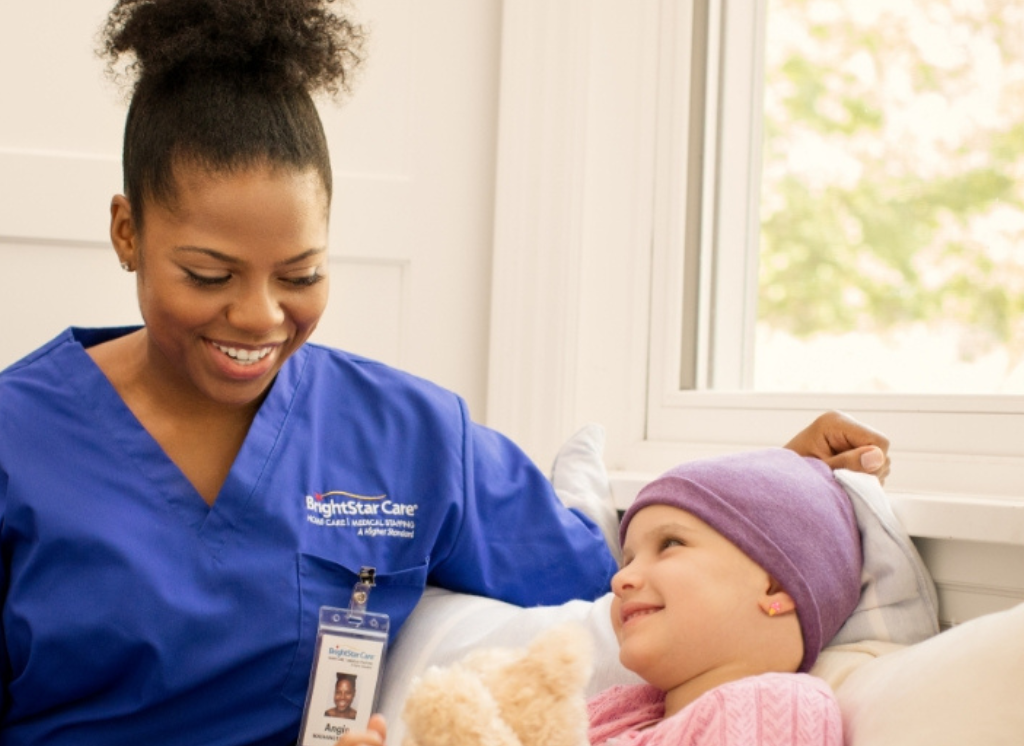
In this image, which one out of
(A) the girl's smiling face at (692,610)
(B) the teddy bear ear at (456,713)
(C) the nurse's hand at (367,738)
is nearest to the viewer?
(B) the teddy bear ear at (456,713)

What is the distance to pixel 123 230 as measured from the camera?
1301 millimetres

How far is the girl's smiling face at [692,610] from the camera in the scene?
1.13 m

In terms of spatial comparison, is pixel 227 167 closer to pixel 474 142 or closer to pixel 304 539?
pixel 304 539

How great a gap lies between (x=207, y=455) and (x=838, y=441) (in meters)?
0.72

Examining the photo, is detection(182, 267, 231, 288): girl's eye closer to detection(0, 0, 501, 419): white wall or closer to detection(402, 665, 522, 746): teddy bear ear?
detection(402, 665, 522, 746): teddy bear ear

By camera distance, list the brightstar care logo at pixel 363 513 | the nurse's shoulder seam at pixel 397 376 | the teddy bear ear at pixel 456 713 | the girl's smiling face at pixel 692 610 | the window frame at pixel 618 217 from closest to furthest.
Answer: the teddy bear ear at pixel 456 713 → the girl's smiling face at pixel 692 610 → the brightstar care logo at pixel 363 513 → the nurse's shoulder seam at pixel 397 376 → the window frame at pixel 618 217

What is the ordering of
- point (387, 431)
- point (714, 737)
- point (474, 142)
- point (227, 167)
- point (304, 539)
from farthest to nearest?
point (474, 142) < point (387, 431) < point (304, 539) < point (227, 167) < point (714, 737)

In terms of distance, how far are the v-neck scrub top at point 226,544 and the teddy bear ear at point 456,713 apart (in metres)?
0.47

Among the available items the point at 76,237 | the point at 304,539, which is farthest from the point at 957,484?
the point at 76,237

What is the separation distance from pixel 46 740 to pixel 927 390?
48.5 inches

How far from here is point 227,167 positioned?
1221 mm

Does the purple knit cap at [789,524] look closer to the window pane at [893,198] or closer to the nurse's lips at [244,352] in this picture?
the nurse's lips at [244,352]

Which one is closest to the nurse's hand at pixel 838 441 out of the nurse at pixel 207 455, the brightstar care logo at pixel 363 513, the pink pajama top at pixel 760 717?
the nurse at pixel 207 455

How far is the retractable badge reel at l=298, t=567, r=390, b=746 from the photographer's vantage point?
4.12 feet
